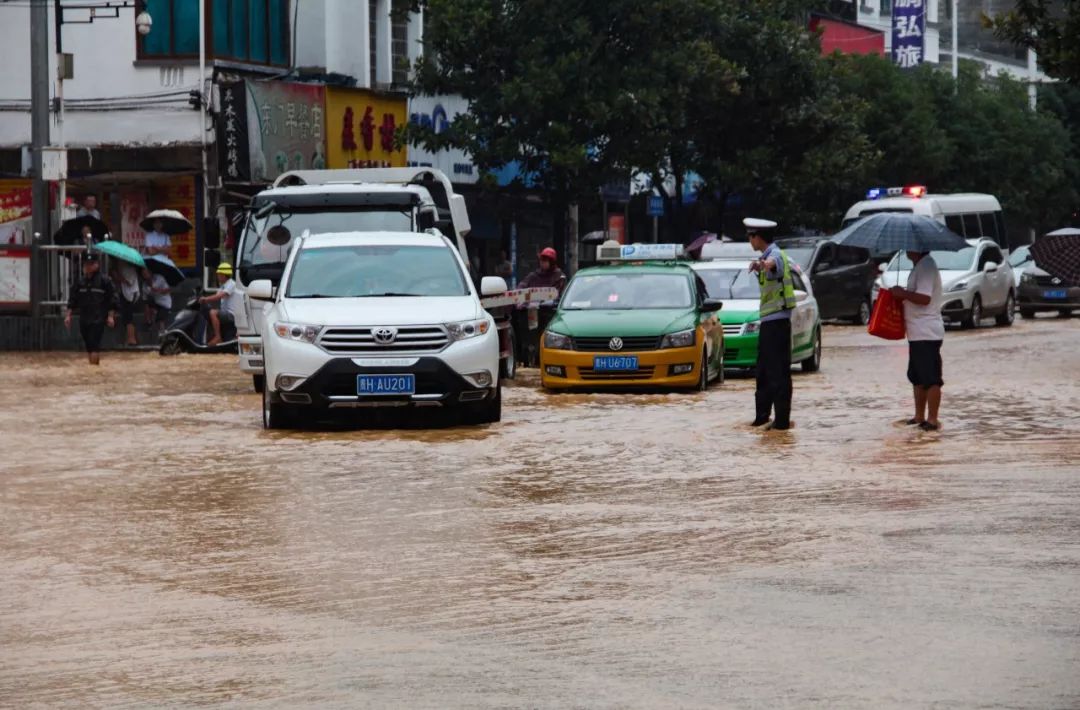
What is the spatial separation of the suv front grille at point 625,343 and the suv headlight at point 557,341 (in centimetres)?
8

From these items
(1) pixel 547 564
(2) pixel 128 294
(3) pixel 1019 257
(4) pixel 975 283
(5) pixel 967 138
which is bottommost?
(1) pixel 547 564

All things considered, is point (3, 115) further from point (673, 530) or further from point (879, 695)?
point (879, 695)

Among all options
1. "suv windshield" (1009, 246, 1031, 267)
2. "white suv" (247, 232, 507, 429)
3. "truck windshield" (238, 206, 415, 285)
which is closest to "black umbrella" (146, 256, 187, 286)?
"truck windshield" (238, 206, 415, 285)

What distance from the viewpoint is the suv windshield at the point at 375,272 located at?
739 inches

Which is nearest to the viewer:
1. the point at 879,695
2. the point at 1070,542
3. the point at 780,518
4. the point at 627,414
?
the point at 879,695

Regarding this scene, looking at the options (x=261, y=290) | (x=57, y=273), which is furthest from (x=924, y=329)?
(x=57, y=273)

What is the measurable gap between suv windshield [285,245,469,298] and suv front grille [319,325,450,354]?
3.08 feet

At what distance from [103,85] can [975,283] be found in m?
16.2

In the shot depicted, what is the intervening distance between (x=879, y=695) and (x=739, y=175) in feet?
132

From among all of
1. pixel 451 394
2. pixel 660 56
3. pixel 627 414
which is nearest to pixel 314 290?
pixel 451 394

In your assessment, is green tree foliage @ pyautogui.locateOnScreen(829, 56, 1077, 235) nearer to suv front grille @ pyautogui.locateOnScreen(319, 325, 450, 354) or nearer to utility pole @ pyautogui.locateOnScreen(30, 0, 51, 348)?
utility pole @ pyautogui.locateOnScreen(30, 0, 51, 348)

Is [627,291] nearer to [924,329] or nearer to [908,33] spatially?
[924,329]

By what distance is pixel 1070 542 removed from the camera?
10.8 m

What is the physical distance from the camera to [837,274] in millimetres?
40875
